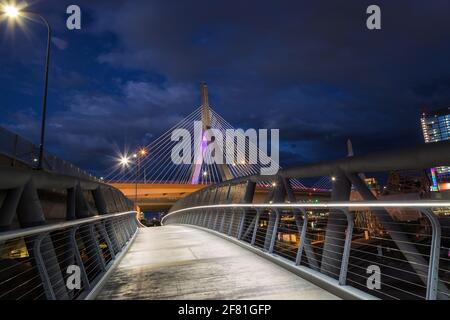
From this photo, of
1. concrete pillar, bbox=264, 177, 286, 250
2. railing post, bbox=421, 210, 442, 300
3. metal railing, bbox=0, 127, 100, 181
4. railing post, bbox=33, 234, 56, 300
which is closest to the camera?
railing post, bbox=421, 210, 442, 300

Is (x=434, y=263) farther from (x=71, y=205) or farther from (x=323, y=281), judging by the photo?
(x=71, y=205)

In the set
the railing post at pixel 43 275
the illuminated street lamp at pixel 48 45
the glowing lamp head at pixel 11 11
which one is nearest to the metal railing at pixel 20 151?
the illuminated street lamp at pixel 48 45

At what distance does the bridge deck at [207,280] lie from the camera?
440 centimetres

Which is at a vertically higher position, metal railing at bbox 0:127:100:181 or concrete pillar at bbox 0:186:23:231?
metal railing at bbox 0:127:100:181

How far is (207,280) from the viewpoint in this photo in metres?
5.23

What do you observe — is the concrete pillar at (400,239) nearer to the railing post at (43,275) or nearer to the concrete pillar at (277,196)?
the concrete pillar at (277,196)

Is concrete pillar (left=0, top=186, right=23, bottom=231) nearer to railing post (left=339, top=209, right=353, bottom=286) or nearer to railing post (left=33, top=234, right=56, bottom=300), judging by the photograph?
railing post (left=33, top=234, right=56, bottom=300)

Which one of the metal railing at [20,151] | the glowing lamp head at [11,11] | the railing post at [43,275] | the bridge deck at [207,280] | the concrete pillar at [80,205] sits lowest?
the bridge deck at [207,280]

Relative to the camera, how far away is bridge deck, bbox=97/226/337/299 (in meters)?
4.40

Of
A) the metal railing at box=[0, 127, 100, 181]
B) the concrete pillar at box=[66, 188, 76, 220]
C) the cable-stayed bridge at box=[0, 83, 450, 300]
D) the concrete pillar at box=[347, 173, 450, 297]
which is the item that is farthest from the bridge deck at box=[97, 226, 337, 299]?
the metal railing at box=[0, 127, 100, 181]

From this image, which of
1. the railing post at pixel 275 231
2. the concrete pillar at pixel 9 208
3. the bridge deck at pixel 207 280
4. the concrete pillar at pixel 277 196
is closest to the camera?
the bridge deck at pixel 207 280

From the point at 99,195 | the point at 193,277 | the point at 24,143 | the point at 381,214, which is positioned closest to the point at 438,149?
the point at 381,214

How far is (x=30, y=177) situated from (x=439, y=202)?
5692 mm
